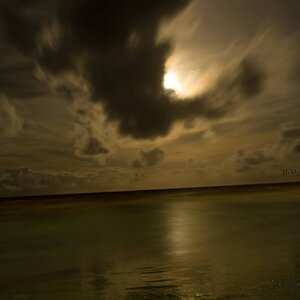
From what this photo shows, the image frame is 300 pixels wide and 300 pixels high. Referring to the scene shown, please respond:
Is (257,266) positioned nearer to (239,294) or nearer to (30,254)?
(239,294)

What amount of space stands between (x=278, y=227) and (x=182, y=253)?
7923mm

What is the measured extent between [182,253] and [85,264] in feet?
10.7

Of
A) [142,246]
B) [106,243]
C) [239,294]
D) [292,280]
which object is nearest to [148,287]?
[239,294]

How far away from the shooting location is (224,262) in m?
11.9

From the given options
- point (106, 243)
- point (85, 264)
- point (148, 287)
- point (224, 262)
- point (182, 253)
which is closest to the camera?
point (148, 287)

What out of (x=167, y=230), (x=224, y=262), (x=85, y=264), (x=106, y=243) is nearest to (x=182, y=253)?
(x=224, y=262)

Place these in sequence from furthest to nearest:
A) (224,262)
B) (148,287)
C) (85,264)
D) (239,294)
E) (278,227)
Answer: (278,227), (85,264), (224,262), (148,287), (239,294)

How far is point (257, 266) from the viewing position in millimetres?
11016

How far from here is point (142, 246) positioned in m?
16.3

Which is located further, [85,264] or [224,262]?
[85,264]

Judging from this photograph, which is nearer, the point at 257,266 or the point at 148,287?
the point at 148,287

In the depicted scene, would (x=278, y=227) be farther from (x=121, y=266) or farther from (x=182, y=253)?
(x=121, y=266)

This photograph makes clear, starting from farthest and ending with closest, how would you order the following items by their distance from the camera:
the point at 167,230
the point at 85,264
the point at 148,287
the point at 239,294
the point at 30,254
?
the point at 167,230 → the point at 30,254 → the point at 85,264 → the point at 148,287 → the point at 239,294

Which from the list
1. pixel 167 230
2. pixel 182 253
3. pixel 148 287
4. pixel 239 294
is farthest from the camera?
pixel 167 230
